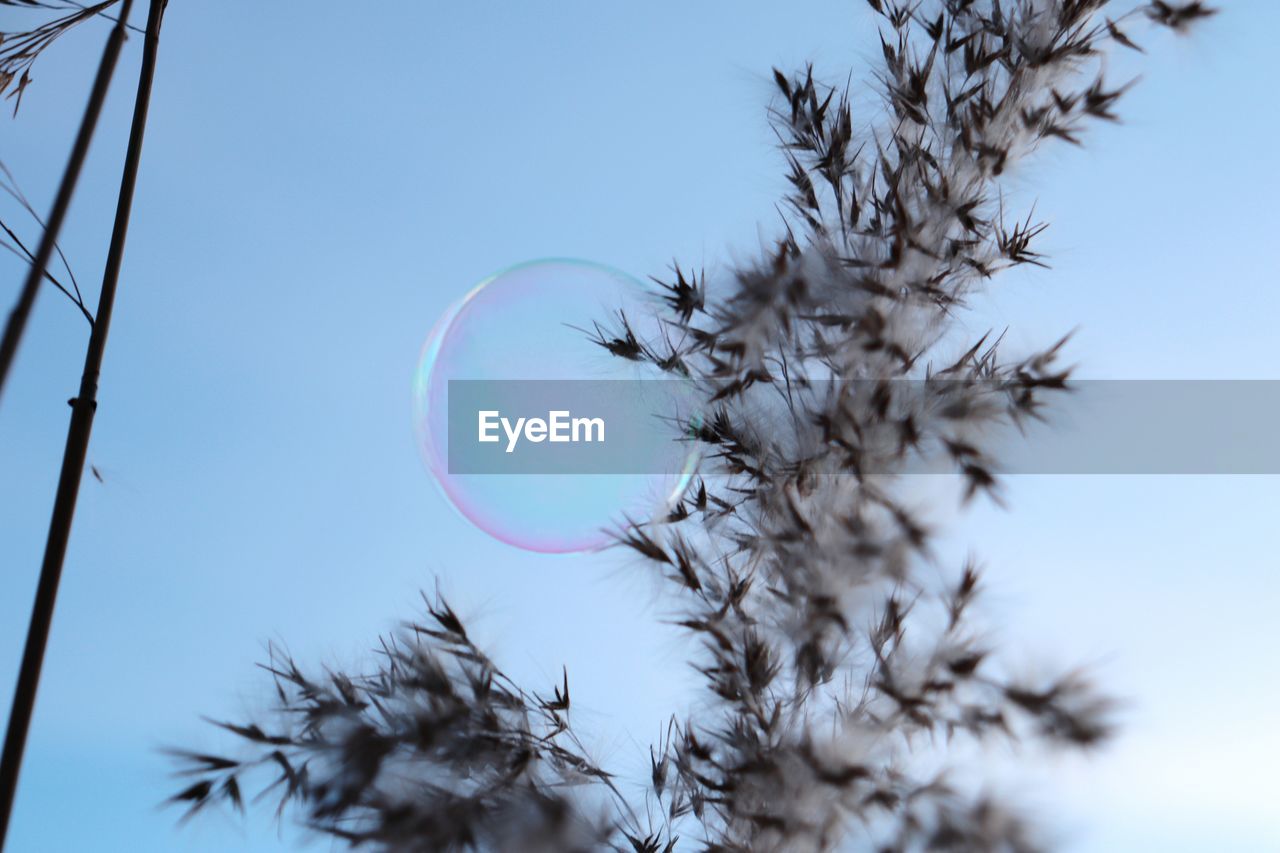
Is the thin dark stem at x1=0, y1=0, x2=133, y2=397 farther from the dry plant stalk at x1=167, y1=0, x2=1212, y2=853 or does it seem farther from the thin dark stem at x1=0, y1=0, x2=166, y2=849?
the dry plant stalk at x1=167, y1=0, x2=1212, y2=853

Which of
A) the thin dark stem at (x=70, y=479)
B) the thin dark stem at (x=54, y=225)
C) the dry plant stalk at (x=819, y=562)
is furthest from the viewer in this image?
the dry plant stalk at (x=819, y=562)

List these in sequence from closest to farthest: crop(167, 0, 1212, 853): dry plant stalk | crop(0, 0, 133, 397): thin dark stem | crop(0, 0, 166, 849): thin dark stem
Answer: crop(0, 0, 133, 397): thin dark stem, crop(0, 0, 166, 849): thin dark stem, crop(167, 0, 1212, 853): dry plant stalk

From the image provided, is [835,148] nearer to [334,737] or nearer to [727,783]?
[727,783]

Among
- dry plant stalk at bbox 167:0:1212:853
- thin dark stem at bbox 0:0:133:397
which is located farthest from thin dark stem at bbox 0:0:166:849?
dry plant stalk at bbox 167:0:1212:853

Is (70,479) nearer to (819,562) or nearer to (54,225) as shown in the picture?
(54,225)

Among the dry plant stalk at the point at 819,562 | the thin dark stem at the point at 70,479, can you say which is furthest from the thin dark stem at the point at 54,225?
the dry plant stalk at the point at 819,562

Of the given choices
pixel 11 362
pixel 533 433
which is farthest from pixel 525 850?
pixel 11 362

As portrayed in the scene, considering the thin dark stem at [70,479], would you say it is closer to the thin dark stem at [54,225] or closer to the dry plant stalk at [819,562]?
the thin dark stem at [54,225]
